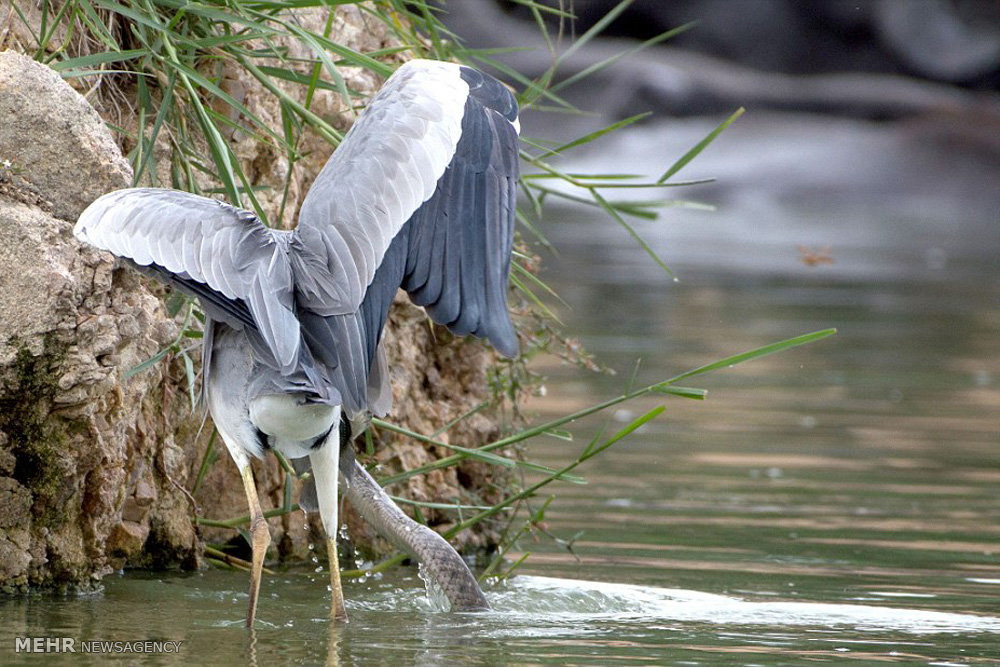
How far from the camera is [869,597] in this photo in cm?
455

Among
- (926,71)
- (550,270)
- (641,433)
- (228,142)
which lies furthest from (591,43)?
(228,142)

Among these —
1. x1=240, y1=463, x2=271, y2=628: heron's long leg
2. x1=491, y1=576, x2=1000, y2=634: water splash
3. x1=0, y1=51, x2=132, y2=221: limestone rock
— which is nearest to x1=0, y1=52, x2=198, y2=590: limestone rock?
x1=0, y1=51, x2=132, y2=221: limestone rock

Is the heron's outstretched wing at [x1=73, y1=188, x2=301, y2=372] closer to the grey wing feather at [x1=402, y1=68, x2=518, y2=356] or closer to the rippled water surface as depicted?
the grey wing feather at [x1=402, y1=68, x2=518, y2=356]

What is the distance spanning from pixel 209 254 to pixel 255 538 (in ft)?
2.75

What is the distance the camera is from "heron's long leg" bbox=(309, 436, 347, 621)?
12.9 ft

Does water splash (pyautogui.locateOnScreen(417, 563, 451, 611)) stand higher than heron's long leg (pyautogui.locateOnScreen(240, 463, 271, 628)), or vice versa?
heron's long leg (pyautogui.locateOnScreen(240, 463, 271, 628))

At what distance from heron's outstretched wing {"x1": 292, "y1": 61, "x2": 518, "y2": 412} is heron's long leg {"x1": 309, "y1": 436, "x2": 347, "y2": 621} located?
0.14 metres

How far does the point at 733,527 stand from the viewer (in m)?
5.55

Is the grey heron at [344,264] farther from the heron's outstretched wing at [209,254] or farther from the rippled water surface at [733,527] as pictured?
the rippled water surface at [733,527]

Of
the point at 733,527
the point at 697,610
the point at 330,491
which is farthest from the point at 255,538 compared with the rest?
the point at 733,527

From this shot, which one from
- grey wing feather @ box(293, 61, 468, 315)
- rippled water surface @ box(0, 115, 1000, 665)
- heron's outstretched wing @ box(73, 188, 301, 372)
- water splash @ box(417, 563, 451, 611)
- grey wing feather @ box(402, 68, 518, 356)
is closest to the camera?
heron's outstretched wing @ box(73, 188, 301, 372)

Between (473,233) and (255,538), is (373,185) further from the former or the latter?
(255,538)

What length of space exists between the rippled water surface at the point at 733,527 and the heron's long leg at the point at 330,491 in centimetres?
8

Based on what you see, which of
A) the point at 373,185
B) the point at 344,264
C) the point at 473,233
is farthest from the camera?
the point at 473,233
